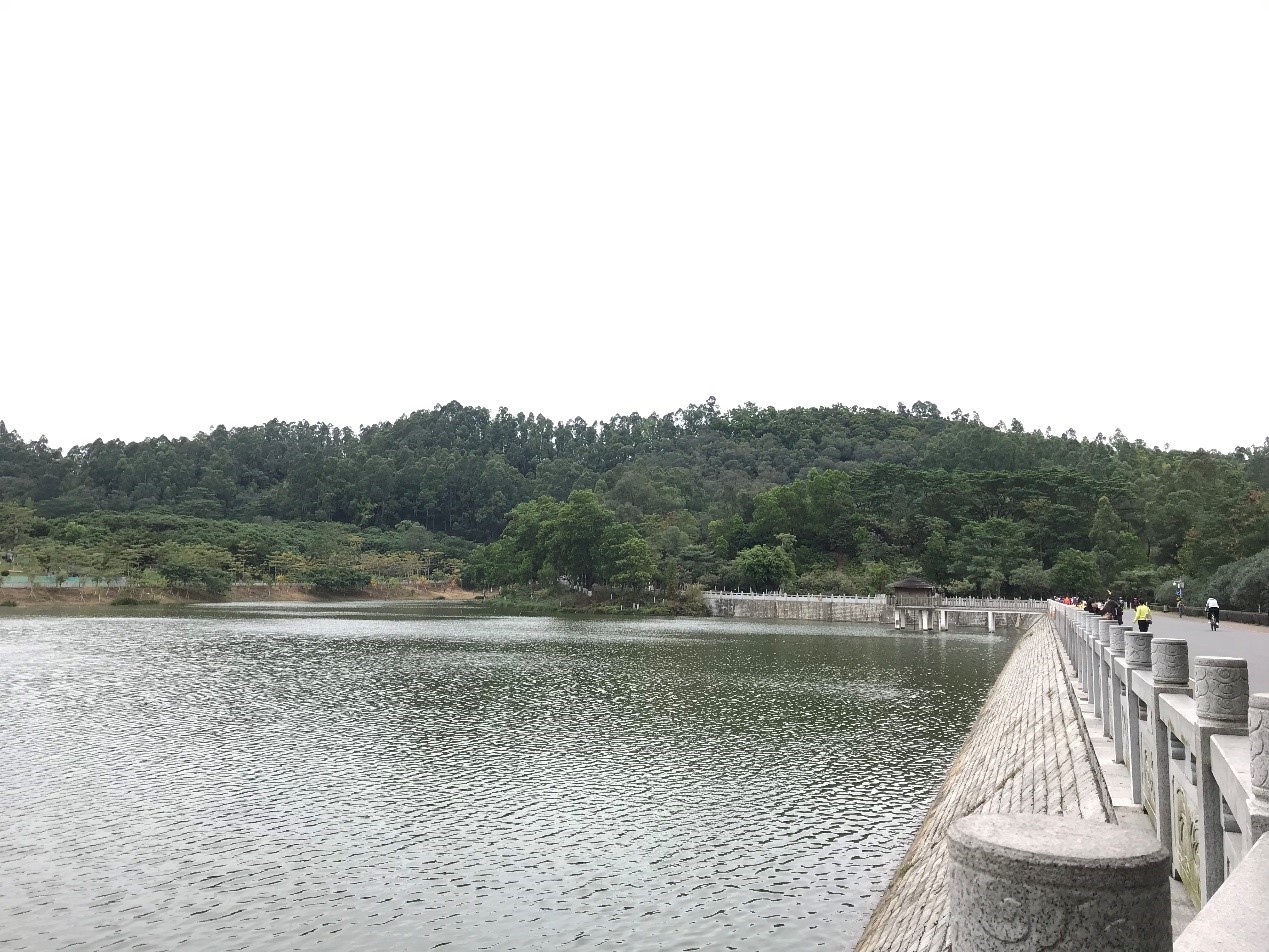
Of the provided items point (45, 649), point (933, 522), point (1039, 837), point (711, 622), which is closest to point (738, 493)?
point (933, 522)

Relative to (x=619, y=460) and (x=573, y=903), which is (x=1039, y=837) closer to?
(x=573, y=903)

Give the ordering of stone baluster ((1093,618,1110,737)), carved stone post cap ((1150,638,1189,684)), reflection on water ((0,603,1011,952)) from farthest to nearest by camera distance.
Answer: stone baluster ((1093,618,1110,737)), reflection on water ((0,603,1011,952)), carved stone post cap ((1150,638,1189,684))

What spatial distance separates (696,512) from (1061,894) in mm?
139888

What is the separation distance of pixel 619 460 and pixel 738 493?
66.6 metres

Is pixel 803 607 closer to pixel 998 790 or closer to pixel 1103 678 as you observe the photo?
pixel 1103 678

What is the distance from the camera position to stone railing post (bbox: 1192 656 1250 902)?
20.0 feet

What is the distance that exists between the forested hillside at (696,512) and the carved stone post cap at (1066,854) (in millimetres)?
50021

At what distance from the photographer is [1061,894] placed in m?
2.41

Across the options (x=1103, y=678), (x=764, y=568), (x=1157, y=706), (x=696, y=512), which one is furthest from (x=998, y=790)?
(x=696, y=512)

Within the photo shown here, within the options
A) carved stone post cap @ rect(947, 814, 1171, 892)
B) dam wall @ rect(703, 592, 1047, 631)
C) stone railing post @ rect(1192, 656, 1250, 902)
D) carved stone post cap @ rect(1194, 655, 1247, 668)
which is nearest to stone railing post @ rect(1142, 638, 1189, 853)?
stone railing post @ rect(1192, 656, 1250, 902)

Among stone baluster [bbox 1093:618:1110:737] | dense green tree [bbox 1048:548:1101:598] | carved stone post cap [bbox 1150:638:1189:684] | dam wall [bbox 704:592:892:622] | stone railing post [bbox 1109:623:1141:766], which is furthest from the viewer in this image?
dam wall [bbox 704:592:892:622]

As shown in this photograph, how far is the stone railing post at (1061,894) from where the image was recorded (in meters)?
2.41

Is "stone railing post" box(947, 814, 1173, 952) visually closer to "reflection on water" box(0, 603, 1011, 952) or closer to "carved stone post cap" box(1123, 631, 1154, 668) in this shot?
"carved stone post cap" box(1123, 631, 1154, 668)

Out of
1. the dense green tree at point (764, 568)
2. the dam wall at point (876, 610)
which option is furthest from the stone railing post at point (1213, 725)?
the dense green tree at point (764, 568)
